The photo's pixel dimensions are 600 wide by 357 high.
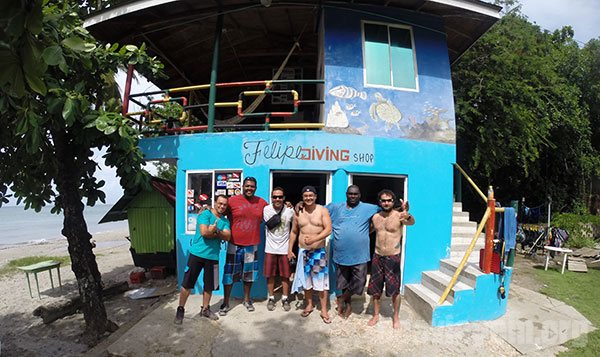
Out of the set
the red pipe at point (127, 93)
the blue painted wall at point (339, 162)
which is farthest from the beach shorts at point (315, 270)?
the red pipe at point (127, 93)

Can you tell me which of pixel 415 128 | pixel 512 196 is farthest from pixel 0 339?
pixel 512 196

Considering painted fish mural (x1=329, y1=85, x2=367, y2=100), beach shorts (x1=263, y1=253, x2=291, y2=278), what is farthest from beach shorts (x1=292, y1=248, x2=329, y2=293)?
painted fish mural (x1=329, y1=85, x2=367, y2=100)

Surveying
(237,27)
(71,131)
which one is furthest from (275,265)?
(237,27)

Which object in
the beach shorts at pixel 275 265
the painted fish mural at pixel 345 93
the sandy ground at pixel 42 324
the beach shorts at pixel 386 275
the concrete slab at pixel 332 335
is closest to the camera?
the concrete slab at pixel 332 335

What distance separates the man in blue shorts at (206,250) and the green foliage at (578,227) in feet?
43.1

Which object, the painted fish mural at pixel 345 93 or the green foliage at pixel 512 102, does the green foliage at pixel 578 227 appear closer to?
the green foliage at pixel 512 102

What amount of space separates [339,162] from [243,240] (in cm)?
206

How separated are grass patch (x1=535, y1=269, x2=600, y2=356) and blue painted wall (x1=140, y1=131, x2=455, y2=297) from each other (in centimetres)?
218

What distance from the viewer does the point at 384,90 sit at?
19.7 ft

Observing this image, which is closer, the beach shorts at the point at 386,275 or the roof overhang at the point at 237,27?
the beach shorts at the point at 386,275

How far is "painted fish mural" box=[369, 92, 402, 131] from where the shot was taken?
19.4 feet

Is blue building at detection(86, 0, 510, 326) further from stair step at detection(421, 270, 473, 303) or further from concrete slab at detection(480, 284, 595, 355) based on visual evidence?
concrete slab at detection(480, 284, 595, 355)

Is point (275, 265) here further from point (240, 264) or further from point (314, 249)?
point (314, 249)

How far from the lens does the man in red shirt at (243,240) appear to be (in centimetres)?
490
